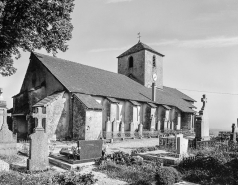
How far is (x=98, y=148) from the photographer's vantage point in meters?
11.6

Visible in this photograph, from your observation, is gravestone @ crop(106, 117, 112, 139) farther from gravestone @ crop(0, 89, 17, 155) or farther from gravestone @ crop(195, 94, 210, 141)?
gravestone @ crop(0, 89, 17, 155)

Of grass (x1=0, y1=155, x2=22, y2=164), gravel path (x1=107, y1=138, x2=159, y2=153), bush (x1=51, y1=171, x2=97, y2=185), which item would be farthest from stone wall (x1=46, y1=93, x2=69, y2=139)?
bush (x1=51, y1=171, x2=97, y2=185)

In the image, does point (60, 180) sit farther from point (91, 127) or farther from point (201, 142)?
point (91, 127)

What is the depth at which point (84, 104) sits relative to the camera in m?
20.0

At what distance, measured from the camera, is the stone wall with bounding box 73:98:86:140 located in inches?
783

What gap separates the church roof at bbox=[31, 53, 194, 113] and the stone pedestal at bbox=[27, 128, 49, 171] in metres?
11.6

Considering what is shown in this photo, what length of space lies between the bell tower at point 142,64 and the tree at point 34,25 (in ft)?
66.5

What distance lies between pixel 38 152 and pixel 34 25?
1090cm

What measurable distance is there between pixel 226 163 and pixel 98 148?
19.9 ft

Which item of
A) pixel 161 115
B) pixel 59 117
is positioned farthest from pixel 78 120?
pixel 161 115

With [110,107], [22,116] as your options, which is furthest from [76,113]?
[22,116]

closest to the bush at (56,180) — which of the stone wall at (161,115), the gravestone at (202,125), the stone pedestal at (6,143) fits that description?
the stone pedestal at (6,143)

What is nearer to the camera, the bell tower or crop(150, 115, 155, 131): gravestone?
crop(150, 115, 155, 131): gravestone

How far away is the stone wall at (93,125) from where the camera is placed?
65.2 ft
